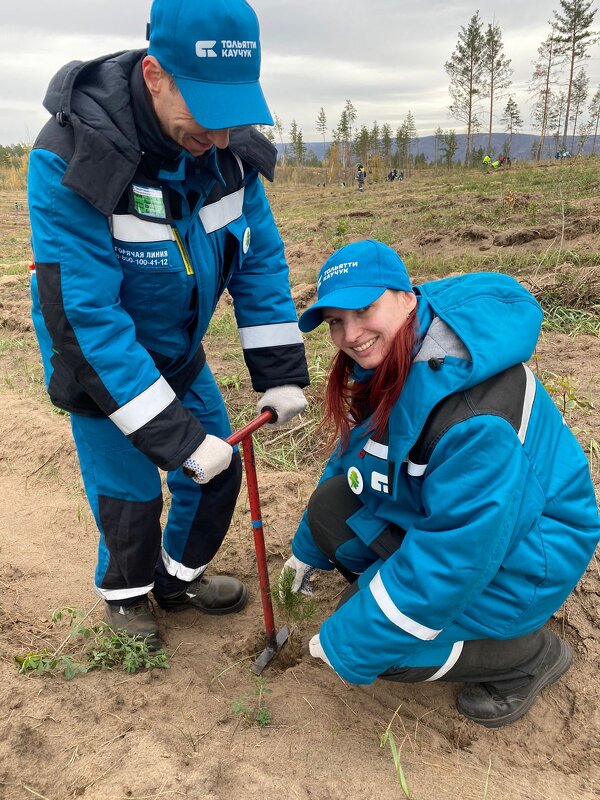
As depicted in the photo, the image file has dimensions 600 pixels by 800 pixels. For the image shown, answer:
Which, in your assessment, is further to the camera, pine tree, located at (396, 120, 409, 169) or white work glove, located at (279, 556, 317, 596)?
pine tree, located at (396, 120, 409, 169)

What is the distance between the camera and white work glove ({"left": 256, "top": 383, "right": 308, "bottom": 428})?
2404mm

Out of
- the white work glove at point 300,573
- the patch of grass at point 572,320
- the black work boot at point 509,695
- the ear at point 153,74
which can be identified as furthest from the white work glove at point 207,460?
the patch of grass at point 572,320

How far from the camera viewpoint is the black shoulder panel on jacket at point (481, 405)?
1607 mm

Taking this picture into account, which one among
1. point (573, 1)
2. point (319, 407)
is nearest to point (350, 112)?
point (573, 1)

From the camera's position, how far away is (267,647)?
7.93 feet

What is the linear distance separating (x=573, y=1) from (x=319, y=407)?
37.3 m

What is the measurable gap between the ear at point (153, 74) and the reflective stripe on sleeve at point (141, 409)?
83 cm

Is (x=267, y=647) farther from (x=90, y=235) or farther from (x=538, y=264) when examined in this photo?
(x=538, y=264)

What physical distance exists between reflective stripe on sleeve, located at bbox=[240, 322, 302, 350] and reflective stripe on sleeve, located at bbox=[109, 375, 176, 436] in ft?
2.14

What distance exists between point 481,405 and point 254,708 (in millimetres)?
1345

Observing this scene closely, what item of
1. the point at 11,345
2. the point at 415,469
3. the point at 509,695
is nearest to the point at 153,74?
the point at 415,469

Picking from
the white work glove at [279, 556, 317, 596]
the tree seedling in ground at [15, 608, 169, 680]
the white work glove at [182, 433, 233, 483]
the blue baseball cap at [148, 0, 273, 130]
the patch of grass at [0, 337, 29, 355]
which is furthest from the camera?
the patch of grass at [0, 337, 29, 355]

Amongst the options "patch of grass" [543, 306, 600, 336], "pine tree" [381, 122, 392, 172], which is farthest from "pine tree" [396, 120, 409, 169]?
"patch of grass" [543, 306, 600, 336]

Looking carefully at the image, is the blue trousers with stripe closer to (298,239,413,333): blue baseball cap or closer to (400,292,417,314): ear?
A: (298,239,413,333): blue baseball cap
